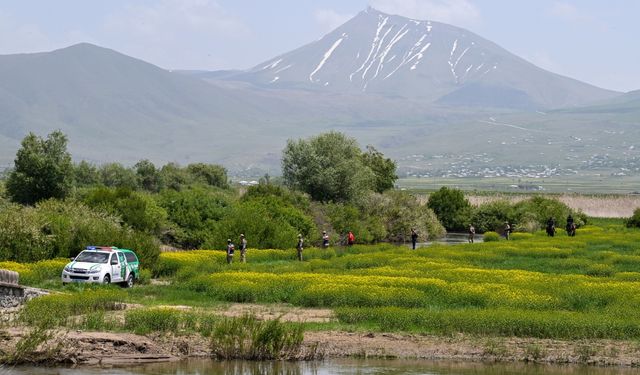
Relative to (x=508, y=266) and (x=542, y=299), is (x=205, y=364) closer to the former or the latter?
(x=542, y=299)

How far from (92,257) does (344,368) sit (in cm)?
1767

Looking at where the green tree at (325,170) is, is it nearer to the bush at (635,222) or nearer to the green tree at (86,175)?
the green tree at (86,175)

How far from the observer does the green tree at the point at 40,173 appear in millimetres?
80938

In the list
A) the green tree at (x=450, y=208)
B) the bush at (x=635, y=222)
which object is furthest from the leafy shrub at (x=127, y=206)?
the bush at (x=635, y=222)

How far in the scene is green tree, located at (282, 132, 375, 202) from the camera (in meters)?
100

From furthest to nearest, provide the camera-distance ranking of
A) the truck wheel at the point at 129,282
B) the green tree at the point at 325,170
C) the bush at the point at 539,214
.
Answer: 1. the bush at the point at 539,214
2. the green tree at the point at 325,170
3. the truck wheel at the point at 129,282

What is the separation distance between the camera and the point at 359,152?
108 metres

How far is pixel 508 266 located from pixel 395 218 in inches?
1688

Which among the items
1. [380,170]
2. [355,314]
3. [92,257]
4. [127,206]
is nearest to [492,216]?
[380,170]

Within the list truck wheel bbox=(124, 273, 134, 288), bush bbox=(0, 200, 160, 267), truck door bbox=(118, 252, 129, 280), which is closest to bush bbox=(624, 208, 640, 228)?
bush bbox=(0, 200, 160, 267)

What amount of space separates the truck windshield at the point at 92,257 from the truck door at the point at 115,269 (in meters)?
0.30

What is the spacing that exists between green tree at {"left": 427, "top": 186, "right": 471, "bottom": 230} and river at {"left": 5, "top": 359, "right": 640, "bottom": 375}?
84387 mm

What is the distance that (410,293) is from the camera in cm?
4025

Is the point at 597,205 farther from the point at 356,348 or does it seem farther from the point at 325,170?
the point at 356,348
